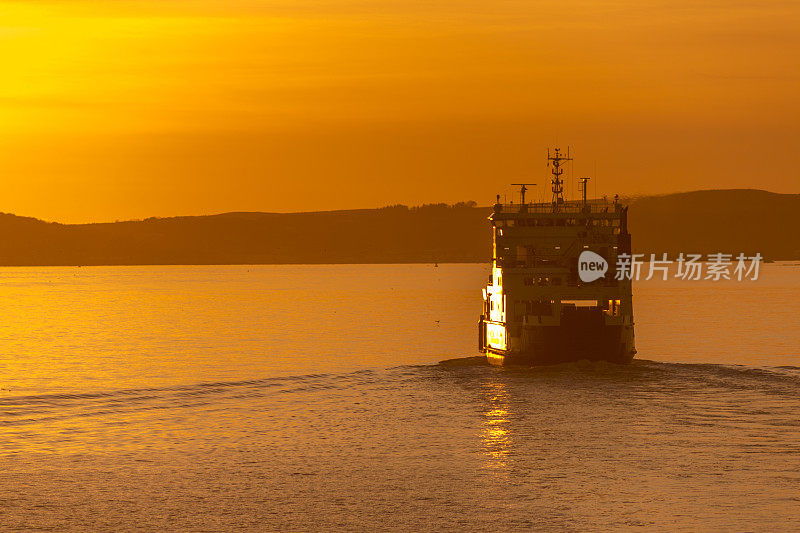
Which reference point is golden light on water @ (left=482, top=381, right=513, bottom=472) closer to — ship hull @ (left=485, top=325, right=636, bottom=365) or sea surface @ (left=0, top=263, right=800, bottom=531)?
sea surface @ (left=0, top=263, right=800, bottom=531)

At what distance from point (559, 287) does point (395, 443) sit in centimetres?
2459

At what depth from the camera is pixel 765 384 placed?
1866 inches

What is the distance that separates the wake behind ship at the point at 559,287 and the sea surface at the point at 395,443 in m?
1.70

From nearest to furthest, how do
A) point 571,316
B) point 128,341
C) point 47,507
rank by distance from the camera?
point 47,507 < point 571,316 < point 128,341

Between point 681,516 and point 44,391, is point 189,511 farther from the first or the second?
point 44,391

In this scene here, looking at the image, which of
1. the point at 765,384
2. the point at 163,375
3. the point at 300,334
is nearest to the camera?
the point at 765,384

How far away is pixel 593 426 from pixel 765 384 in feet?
54.1

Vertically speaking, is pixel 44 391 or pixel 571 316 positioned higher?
pixel 571 316

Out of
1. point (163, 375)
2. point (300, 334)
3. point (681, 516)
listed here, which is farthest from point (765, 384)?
point (300, 334)

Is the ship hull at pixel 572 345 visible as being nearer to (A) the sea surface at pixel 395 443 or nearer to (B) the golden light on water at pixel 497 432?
(A) the sea surface at pixel 395 443

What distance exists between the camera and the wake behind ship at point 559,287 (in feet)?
178

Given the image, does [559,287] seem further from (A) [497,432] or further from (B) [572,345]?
(A) [497,432]

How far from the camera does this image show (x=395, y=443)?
3155cm
